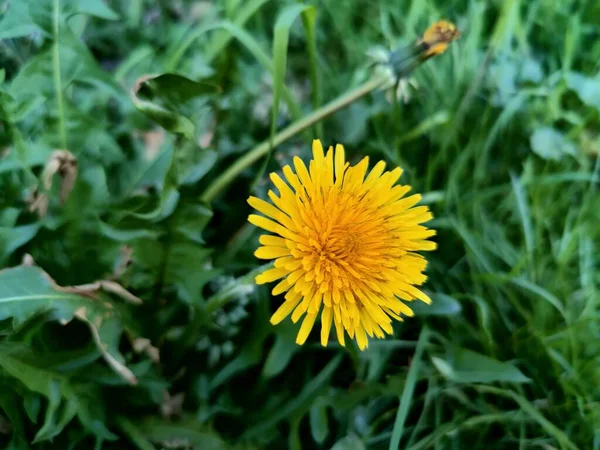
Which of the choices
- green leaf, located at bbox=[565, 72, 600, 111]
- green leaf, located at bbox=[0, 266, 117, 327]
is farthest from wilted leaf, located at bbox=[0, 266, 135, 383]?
green leaf, located at bbox=[565, 72, 600, 111]

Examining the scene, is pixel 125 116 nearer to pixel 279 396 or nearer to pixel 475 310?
pixel 279 396

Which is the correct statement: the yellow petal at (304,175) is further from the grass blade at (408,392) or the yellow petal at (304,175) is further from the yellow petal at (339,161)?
the grass blade at (408,392)

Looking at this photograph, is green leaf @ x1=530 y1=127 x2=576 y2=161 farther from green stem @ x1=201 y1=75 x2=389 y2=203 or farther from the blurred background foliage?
green stem @ x1=201 y1=75 x2=389 y2=203

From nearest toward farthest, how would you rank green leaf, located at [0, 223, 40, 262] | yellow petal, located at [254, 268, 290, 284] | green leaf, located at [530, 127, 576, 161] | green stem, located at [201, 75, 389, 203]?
yellow petal, located at [254, 268, 290, 284]
green leaf, located at [0, 223, 40, 262]
green stem, located at [201, 75, 389, 203]
green leaf, located at [530, 127, 576, 161]

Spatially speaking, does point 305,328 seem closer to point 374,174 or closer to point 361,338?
point 361,338

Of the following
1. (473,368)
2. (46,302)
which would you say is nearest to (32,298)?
(46,302)

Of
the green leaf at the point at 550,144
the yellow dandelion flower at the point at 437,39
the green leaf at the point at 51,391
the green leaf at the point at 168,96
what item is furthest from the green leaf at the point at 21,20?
the green leaf at the point at 550,144

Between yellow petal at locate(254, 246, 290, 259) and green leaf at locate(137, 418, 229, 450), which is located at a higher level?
yellow petal at locate(254, 246, 290, 259)
